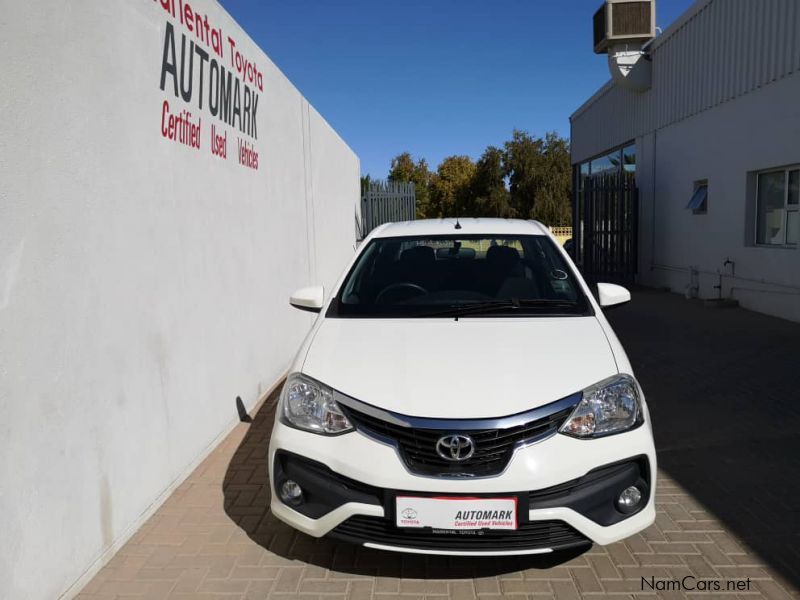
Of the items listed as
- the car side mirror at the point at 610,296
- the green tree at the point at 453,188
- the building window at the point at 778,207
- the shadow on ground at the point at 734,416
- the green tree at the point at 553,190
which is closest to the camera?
the shadow on ground at the point at 734,416

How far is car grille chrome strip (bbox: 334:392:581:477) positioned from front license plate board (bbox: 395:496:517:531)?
11 cm

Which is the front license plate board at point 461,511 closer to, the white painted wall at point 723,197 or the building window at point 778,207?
the white painted wall at point 723,197

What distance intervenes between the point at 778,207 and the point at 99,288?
10023 mm

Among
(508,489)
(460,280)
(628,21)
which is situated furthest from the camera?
(628,21)

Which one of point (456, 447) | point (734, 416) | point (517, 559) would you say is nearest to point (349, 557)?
point (517, 559)

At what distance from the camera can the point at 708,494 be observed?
3893 millimetres

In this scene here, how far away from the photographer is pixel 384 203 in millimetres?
15891

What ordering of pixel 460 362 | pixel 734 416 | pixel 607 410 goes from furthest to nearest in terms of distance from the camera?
pixel 734 416
pixel 460 362
pixel 607 410

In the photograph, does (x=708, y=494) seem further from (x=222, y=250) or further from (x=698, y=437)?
(x=222, y=250)

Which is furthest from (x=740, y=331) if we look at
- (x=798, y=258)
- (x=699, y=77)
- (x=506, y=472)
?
(x=506, y=472)

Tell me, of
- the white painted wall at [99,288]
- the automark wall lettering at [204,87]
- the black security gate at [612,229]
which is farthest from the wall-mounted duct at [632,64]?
the white painted wall at [99,288]

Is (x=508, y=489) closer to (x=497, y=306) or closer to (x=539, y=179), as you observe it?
(x=497, y=306)

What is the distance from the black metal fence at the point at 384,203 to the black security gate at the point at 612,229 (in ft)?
14.7

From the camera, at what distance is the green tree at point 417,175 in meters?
52.9
